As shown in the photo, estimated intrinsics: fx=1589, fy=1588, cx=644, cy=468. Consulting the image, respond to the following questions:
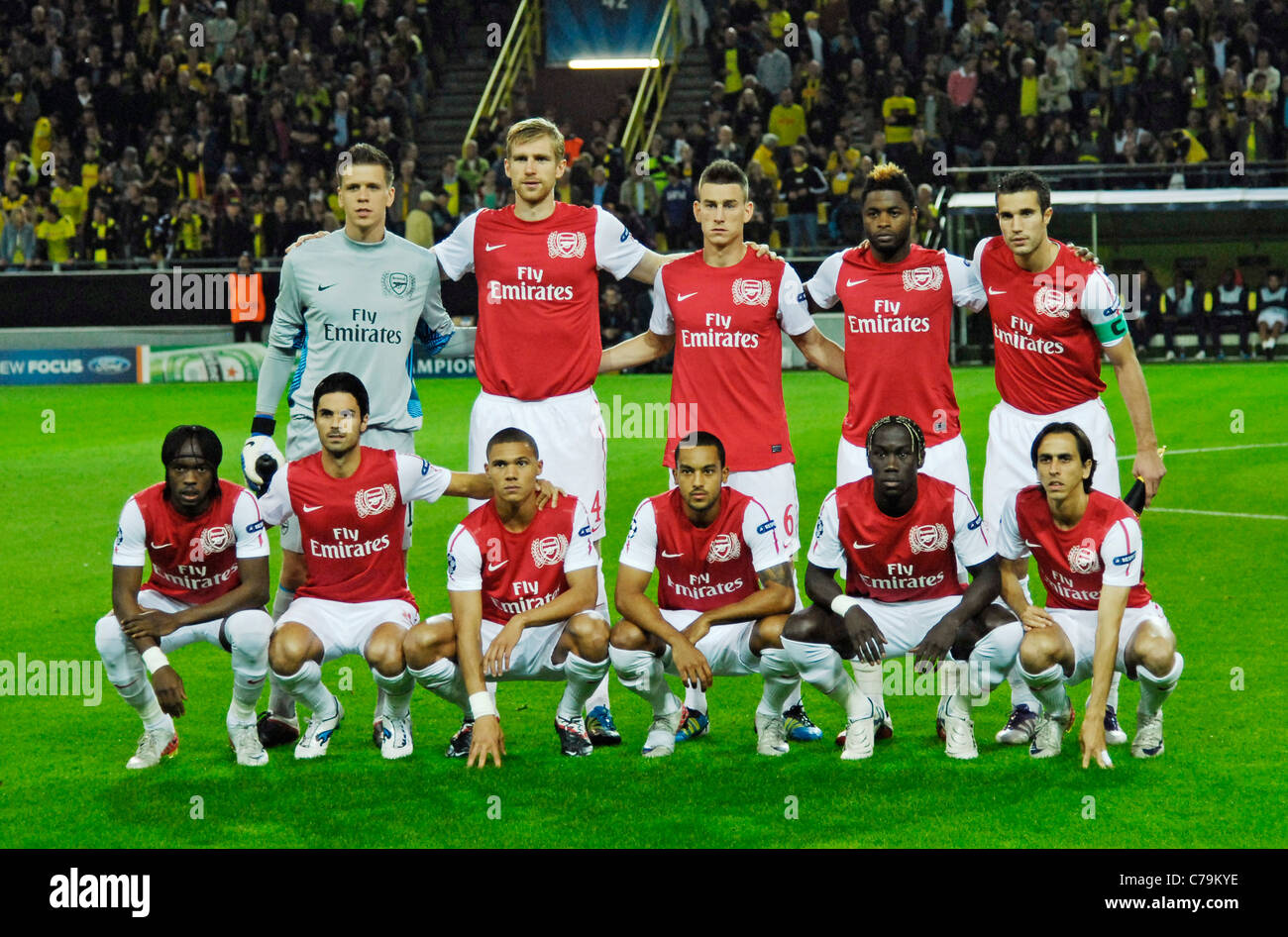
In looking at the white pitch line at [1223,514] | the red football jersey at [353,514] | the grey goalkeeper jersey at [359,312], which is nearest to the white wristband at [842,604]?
the red football jersey at [353,514]

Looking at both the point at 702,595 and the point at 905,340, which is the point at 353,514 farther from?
the point at 905,340

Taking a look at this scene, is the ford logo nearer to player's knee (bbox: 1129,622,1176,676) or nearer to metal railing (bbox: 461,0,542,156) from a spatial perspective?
metal railing (bbox: 461,0,542,156)

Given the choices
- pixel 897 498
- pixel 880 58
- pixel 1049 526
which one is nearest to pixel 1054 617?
pixel 1049 526

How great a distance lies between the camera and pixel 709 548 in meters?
6.40

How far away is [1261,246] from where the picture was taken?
23.9 m

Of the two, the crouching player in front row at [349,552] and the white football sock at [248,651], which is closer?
the white football sock at [248,651]

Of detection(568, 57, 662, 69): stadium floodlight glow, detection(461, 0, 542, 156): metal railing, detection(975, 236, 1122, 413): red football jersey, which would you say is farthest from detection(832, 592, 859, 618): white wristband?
detection(568, 57, 662, 69): stadium floodlight glow

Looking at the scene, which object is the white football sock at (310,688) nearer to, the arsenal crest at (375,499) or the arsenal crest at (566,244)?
the arsenal crest at (375,499)

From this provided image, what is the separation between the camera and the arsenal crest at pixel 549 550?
636 cm

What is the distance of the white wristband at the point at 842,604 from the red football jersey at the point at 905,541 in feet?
0.55

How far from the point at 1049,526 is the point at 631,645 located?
5.51 ft

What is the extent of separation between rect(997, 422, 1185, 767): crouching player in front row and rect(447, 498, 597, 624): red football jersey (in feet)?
5.63

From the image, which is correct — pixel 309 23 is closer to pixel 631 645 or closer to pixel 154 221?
pixel 154 221

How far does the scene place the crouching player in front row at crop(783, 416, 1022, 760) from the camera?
236 inches
